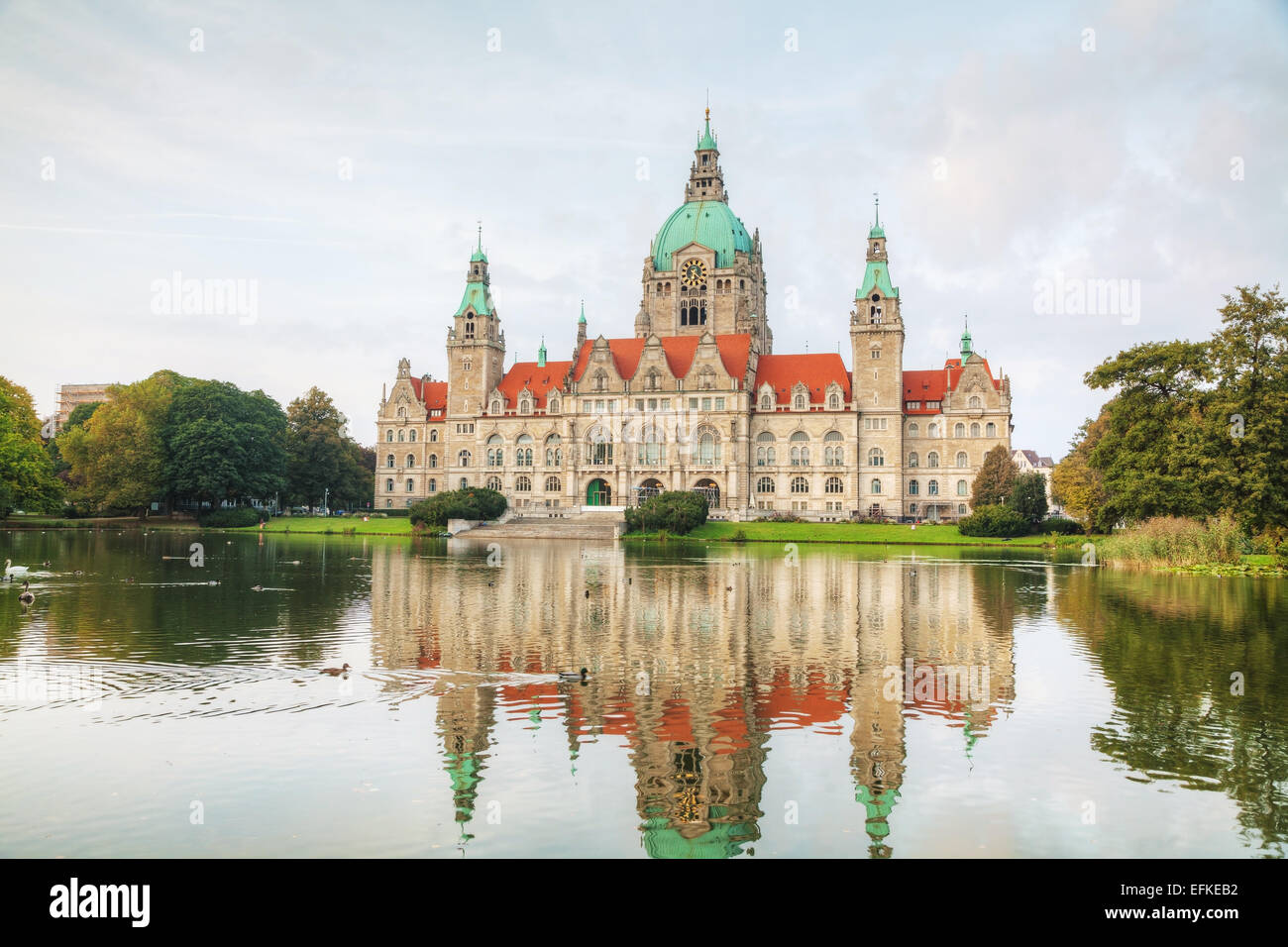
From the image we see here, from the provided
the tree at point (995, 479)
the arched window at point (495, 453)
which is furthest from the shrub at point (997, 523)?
the arched window at point (495, 453)

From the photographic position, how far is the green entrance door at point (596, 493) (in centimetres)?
9856

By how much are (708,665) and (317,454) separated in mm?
84628

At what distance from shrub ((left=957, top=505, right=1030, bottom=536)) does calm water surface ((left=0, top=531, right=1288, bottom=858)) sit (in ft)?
144

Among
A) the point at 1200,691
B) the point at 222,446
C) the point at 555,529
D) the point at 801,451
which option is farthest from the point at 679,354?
the point at 1200,691

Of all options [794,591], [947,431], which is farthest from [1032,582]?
[947,431]

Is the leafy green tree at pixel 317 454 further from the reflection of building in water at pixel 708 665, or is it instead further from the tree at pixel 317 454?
the reflection of building in water at pixel 708 665

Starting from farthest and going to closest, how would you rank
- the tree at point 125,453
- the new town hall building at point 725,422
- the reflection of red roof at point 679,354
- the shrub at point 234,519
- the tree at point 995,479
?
the reflection of red roof at point 679,354 → the new town hall building at point 725,422 → the shrub at point 234,519 → the tree at point 125,453 → the tree at point 995,479

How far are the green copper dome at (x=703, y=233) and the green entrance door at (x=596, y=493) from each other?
28158 millimetres

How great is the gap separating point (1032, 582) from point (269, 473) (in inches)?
2749

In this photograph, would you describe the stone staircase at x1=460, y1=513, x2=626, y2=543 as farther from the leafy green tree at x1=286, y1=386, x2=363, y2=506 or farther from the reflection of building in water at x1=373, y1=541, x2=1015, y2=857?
the reflection of building in water at x1=373, y1=541, x2=1015, y2=857

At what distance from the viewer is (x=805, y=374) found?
322 feet

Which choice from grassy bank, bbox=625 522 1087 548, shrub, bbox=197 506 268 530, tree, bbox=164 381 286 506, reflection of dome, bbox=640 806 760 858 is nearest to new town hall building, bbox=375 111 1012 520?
grassy bank, bbox=625 522 1087 548
